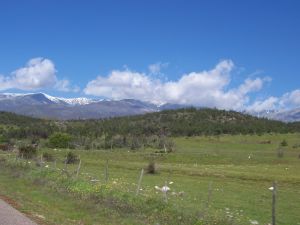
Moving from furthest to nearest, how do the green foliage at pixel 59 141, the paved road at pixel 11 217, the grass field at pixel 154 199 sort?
the green foliage at pixel 59 141
the grass field at pixel 154 199
the paved road at pixel 11 217

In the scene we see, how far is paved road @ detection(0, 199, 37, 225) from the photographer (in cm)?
2211

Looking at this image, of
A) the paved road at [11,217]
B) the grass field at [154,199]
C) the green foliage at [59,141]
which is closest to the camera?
the paved road at [11,217]

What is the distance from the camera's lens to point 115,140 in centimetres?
15725

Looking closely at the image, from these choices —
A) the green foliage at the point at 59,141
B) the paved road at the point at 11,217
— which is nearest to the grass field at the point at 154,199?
the paved road at the point at 11,217

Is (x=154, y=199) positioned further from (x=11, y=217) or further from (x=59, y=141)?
(x=59, y=141)

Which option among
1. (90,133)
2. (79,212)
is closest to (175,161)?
(79,212)

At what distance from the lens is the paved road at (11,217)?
22109mm

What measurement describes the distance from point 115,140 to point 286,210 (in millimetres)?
122189

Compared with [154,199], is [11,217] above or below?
below

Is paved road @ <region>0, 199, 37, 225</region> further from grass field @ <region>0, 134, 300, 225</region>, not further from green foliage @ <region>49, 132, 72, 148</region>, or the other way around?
green foliage @ <region>49, 132, 72, 148</region>

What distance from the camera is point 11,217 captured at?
23.7m

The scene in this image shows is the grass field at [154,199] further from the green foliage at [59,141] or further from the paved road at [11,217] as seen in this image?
the green foliage at [59,141]

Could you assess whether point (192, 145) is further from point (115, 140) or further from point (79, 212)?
point (79, 212)

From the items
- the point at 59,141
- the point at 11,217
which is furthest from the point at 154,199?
the point at 59,141
